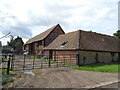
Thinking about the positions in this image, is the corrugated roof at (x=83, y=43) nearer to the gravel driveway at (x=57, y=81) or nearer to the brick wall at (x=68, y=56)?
the brick wall at (x=68, y=56)

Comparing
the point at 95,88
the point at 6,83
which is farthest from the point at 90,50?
the point at 6,83

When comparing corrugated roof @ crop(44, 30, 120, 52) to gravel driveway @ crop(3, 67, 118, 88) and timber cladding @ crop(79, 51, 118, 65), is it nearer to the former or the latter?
timber cladding @ crop(79, 51, 118, 65)

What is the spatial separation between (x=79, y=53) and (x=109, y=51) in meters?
6.97

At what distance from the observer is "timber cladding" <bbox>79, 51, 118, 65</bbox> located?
15.6 meters

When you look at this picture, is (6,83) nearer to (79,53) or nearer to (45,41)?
(79,53)

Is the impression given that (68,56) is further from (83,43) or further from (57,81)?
(57,81)

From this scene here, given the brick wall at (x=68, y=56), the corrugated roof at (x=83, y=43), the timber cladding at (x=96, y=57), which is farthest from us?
the corrugated roof at (x=83, y=43)

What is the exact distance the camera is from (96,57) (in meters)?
17.4

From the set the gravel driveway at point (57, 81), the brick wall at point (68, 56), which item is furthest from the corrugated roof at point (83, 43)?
the gravel driveway at point (57, 81)

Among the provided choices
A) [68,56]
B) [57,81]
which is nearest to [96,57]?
[68,56]

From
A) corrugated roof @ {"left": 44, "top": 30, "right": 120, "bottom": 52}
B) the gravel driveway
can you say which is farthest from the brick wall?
the gravel driveway

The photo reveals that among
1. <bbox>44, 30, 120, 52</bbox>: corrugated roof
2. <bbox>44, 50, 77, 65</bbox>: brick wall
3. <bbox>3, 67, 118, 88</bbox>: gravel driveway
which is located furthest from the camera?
<bbox>44, 30, 120, 52</bbox>: corrugated roof

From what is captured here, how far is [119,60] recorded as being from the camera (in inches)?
843

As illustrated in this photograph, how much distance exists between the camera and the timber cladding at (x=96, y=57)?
15.6 meters
